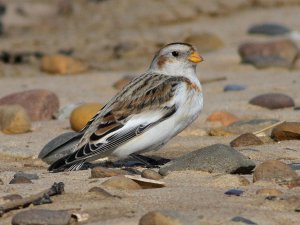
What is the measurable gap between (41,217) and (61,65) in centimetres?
559

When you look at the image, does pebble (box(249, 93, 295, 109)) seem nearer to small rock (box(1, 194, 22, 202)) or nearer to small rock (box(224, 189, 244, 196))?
small rock (box(224, 189, 244, 196))

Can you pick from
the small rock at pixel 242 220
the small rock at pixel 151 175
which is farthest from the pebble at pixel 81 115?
the small rock at pixel 242 220

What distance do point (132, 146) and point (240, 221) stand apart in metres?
1.77

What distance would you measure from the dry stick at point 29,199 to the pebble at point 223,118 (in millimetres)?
2572

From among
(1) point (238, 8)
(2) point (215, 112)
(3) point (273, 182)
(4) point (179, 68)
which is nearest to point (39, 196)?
(3) point (273, 182)

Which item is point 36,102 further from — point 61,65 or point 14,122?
point 61,65

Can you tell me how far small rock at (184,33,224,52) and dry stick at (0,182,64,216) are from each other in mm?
5797

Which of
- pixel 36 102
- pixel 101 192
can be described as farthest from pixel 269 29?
pixel 101 192

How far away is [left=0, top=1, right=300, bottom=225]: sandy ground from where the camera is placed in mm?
4598

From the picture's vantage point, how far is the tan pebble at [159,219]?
426 centimetres

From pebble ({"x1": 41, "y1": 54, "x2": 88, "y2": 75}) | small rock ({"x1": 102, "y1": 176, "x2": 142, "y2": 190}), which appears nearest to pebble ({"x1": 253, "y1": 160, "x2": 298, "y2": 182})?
small rock ({"x1": 102, "y1": 176, "x2": 142, "y2": 190})

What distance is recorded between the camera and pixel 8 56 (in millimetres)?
10625

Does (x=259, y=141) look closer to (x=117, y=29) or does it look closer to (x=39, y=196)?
(x=39, y=196)

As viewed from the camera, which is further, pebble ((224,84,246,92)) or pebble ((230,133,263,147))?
pebble ((224,84,246,92))
